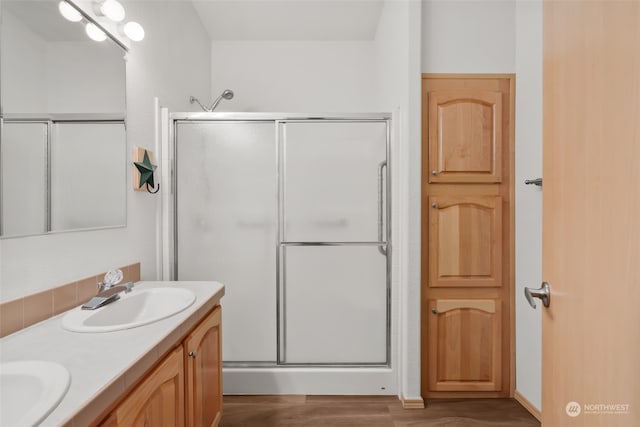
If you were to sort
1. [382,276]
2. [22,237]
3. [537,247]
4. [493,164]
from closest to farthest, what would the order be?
[22,237] → [537,247] → [493,164] → [382,276]

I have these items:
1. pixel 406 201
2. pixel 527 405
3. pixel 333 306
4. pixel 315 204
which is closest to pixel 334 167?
pixel 315 204

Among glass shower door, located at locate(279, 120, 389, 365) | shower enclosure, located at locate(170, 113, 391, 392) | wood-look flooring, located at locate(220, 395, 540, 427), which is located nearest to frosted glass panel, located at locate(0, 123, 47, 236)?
shower enclosure, located at locate(170, 113, 391, 392)

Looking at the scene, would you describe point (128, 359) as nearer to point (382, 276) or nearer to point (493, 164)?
point (382, 276)

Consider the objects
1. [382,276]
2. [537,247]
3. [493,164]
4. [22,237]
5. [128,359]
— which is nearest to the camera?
[128,359]

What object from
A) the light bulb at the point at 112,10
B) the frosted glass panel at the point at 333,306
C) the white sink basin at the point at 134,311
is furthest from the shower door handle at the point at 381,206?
the light bulb at the point at 112,10

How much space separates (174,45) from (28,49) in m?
1.21

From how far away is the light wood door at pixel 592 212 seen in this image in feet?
1.63

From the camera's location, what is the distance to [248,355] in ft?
6.83

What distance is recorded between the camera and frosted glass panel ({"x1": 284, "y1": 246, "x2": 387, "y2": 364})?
2072 mm

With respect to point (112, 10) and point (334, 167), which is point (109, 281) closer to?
point (112, 10)

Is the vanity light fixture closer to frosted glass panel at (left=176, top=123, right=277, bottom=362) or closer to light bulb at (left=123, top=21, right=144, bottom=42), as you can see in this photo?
light bulb at (left=123, top=21, right=144, bottom=42)

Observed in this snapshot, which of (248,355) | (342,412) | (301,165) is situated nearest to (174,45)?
(301,165)

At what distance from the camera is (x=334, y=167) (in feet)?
6.76

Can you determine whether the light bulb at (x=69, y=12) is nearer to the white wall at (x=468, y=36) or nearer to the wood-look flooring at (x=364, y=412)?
the white wall at (x=468, y=36)
